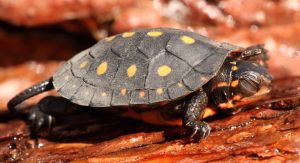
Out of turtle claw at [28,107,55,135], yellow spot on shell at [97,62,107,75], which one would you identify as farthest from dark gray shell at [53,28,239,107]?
turtle claw at [28,107,55,135]

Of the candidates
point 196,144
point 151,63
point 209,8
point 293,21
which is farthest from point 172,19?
point 196,144

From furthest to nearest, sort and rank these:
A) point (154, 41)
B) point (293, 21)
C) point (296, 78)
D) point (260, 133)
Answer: point (293, 21)
point (296, 78)
point (154, 41)
point (260, 133)

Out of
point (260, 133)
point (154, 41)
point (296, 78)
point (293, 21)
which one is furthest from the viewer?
point (293, 21)

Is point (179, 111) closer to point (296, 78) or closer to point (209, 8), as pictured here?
point (296, 78)

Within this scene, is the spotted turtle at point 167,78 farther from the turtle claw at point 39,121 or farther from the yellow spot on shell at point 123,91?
the turtle claw at point 39,121

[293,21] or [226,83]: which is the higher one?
[293,21]

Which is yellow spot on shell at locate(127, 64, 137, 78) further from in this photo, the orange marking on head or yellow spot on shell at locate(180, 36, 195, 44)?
the orange marking on head
